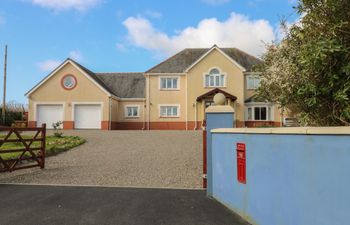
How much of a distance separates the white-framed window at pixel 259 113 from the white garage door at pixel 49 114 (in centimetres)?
1895

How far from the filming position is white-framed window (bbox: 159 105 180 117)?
38094 mm

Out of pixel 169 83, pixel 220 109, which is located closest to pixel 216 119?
pixel 220 109

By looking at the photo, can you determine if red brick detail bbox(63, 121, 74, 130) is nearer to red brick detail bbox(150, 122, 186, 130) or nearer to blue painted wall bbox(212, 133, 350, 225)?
red brick detail bbox(150, 122, 186, 130)

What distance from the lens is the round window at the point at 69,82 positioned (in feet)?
123

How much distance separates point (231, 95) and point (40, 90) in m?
19.3

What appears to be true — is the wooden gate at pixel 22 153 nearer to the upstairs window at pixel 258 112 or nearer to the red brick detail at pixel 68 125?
the red brick detail at pixel 68 125

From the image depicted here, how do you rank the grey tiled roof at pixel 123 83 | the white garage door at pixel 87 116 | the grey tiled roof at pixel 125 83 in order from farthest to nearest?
the grey tiled roof at pixel 125 83 → the grey tiled roof at pixel 123 83 → the white garage door at pixel 87 116

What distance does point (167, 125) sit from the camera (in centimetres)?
3809

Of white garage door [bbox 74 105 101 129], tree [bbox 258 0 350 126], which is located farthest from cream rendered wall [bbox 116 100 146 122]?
tree [bbox 258 0 350 126]

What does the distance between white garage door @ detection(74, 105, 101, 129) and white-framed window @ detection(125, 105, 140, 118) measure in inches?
149

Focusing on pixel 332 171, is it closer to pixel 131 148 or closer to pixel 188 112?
pixel 131 148

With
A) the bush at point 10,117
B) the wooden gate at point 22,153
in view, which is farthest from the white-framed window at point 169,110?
the wooden gate at point 22,153

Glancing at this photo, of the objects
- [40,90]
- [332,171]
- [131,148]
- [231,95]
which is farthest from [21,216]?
[40,90]

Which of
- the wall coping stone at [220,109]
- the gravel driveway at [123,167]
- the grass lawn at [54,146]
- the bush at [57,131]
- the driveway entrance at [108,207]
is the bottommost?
the driveway entrance at [108,207]
